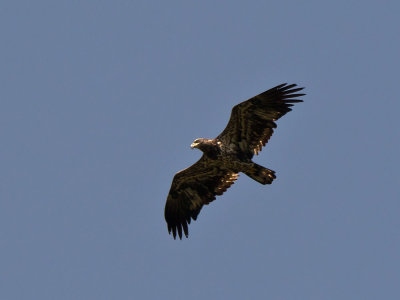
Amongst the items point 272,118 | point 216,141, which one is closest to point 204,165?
point 216,141

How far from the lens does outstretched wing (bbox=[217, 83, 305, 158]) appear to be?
82.9 ft

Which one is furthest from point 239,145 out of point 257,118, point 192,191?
point 192,191

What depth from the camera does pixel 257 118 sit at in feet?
83.9

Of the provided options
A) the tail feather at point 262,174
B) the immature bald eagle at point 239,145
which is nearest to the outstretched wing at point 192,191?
the immature bald eagle at point 239,145

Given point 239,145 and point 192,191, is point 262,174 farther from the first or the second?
Result: point 192,191

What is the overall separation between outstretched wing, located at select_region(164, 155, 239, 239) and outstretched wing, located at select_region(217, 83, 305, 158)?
1450 mm

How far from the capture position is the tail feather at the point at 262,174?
83.3 ft

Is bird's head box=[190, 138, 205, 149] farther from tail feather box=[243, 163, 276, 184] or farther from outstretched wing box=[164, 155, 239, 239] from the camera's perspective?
tail feather box=[243, 163, 276, 184]

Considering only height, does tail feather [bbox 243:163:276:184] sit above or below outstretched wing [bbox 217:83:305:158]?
below

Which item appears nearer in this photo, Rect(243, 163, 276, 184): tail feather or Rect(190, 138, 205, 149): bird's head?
Rect(243, 163, 276, 184): tail feather

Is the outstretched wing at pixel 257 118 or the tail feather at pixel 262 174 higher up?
the outstretched wing at pixel 257 118

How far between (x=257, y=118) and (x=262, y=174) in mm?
1820

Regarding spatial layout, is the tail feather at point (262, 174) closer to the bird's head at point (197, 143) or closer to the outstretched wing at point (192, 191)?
the outstretched wing at point (192, 191)

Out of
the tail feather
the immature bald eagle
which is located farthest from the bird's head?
the tail feather
